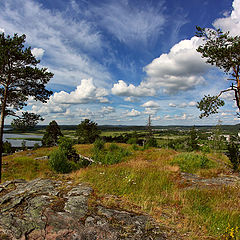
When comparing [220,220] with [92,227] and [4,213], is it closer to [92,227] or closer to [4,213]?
[92,227]

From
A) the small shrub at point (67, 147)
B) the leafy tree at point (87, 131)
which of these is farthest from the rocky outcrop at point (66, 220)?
the leafy tree at point (87, 131)

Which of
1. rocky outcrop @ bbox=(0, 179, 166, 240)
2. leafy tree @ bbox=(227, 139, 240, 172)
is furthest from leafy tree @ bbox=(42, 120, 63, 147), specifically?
rocky outcrop @ bbox=(0, 179, 166, 240)

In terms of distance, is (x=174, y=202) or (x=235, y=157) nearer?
(x=174, y=202)

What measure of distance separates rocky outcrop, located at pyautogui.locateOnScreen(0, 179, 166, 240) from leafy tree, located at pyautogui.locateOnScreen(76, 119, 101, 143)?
1642 inches

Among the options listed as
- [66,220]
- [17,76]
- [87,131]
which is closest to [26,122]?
[17,76]

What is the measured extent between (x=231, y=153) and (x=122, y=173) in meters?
6.92

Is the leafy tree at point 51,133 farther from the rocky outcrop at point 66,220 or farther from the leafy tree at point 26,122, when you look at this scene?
the rocky outcrop at point 66,220

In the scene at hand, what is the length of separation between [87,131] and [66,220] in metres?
43.6

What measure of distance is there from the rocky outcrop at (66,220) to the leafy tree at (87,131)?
137ft

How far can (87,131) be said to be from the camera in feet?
150

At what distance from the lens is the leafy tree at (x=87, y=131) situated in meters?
45.6

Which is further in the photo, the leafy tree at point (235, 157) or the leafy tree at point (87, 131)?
the leafy tree at point (87, 131)

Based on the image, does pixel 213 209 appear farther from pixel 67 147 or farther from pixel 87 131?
pixel 87 131

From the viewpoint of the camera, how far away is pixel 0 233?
8.60ft
